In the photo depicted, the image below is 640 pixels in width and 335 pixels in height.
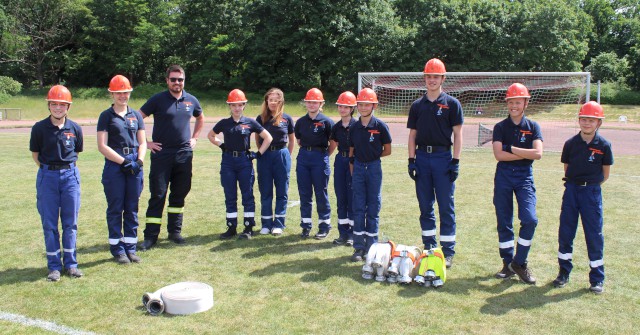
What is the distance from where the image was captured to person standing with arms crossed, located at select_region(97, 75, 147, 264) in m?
6.50

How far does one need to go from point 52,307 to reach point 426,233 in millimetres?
4242

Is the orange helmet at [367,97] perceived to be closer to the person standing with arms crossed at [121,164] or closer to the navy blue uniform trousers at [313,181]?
the navy blue uniform trousers at [313,181]

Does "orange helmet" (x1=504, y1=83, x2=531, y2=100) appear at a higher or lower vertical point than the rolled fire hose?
higher

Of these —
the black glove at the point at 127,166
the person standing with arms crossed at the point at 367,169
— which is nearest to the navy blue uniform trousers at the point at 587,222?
the person standing with arms crossed at the point at 367,169

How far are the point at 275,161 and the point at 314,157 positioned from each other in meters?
0.61

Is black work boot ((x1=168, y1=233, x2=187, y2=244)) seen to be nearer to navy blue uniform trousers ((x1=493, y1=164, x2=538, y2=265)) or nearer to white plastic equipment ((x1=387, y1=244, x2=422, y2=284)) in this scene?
white plastic equipment ((x1=387, y1=244, x2=422, y2=284))

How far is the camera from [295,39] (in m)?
49.4

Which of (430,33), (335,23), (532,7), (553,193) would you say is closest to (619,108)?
(532,7)

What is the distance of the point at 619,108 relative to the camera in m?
42.8

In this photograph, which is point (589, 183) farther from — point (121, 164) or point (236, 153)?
point (121, 164)

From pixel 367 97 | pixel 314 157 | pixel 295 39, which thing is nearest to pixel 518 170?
pixel 367 97

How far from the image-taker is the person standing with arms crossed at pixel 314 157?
797 centimetres

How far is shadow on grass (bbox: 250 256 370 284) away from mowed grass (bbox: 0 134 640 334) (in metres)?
0.01

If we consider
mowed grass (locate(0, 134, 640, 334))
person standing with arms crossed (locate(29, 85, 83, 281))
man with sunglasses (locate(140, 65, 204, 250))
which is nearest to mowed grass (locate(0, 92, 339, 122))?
mowed grass (locate(0, 134, 640, 334))
